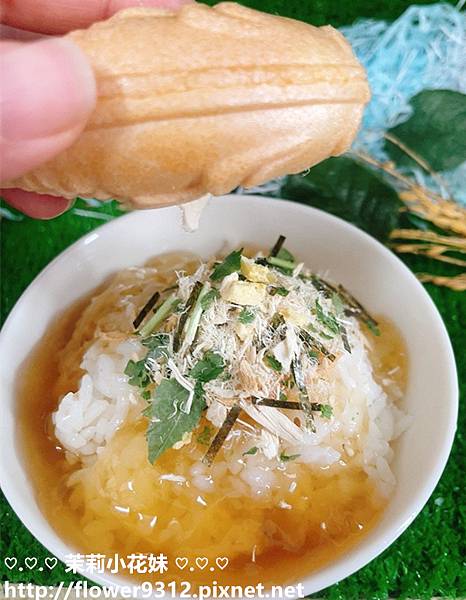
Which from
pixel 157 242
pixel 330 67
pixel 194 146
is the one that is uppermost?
pixel 330 67

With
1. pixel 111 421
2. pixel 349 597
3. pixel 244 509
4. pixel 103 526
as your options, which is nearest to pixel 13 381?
pixel 111 421

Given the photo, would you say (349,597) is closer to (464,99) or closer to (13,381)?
(13,381)

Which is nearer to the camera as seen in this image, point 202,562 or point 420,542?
point 202,562

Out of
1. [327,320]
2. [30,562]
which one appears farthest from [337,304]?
[30,562]

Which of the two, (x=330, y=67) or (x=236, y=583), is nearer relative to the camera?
(x=330, y=67)

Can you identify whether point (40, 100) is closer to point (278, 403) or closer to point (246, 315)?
point (246, 315)

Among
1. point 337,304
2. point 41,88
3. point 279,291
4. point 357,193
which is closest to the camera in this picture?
point 41,88

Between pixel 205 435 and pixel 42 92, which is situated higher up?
pixel 42 92
